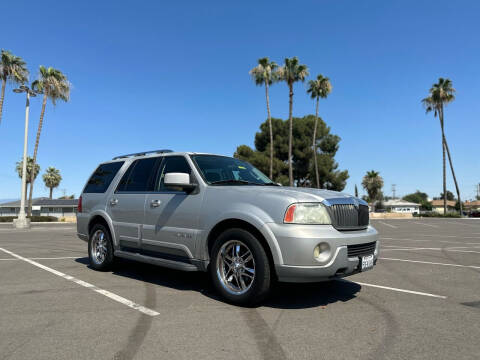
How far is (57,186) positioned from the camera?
69.4 meters

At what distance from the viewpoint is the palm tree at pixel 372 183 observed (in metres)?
62.6

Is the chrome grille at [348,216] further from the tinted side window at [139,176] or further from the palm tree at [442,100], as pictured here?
the palm tree at [442,100]

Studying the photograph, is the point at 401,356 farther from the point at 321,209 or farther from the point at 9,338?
the point at 9,338

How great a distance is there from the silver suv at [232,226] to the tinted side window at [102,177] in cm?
37

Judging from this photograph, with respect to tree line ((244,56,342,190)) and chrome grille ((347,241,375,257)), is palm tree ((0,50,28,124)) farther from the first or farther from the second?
chrome grille ((347,241,375,257))

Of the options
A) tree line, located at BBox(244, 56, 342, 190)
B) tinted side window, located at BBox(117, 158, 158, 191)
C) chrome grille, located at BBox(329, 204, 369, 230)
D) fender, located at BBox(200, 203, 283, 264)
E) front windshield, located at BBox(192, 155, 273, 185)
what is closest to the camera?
fender, located at BBox(200, 203, 283, 264)

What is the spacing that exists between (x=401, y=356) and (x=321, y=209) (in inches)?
63.5

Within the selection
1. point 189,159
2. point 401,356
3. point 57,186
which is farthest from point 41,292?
point 57,186

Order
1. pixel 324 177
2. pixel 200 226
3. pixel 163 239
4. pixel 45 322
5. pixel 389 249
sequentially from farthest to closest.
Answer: pixel 324 177 < pixel 389 249 < pixel 163 239 < pixel 200 226 < pixel 45 322

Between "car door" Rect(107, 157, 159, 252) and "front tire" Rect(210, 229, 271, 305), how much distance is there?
1576mm

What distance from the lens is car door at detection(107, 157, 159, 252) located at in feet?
17.4

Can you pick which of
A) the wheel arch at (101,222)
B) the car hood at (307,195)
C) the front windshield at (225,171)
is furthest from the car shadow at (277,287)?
the front windshield at (225,171)

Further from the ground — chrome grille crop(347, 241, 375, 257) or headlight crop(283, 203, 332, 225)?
headlight crop(283, 203, 332, 225)

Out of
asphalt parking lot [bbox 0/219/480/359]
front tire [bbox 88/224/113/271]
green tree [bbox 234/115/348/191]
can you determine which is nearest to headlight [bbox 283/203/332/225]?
asphalt parking lot [bbox 0/219/480/359]
